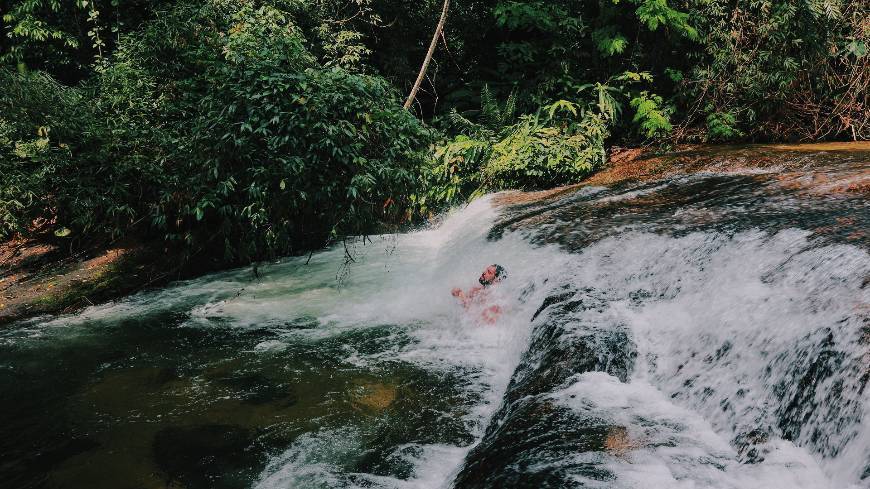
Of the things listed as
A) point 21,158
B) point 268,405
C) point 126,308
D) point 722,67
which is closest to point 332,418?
point 268,405

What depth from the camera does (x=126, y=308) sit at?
22.6 feet


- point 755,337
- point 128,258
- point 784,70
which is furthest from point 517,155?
point 755,337

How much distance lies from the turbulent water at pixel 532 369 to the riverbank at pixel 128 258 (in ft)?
0.88

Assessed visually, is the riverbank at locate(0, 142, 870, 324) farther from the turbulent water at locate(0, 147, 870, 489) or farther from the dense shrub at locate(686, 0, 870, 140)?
the dense shrub at locate(686, 0, 870, 140)

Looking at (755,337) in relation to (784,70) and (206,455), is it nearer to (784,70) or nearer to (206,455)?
(206,455)

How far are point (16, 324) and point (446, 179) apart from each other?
253 inches

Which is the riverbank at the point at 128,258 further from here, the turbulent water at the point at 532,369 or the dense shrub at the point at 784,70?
the dense shrub at the point at 784,70

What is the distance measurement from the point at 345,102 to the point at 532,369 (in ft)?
12.1

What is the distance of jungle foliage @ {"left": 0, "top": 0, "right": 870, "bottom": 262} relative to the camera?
634 cm

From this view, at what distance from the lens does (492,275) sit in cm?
611

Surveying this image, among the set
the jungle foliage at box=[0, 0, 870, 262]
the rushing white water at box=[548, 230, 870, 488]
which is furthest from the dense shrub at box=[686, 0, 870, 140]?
the rushing white water at box=[548, 230, 870, 488]

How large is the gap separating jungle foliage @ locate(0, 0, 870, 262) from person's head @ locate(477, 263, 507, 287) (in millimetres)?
1450

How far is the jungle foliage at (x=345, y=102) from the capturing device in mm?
6336

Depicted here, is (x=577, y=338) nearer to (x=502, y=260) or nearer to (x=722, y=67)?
(x=502, y=260)
